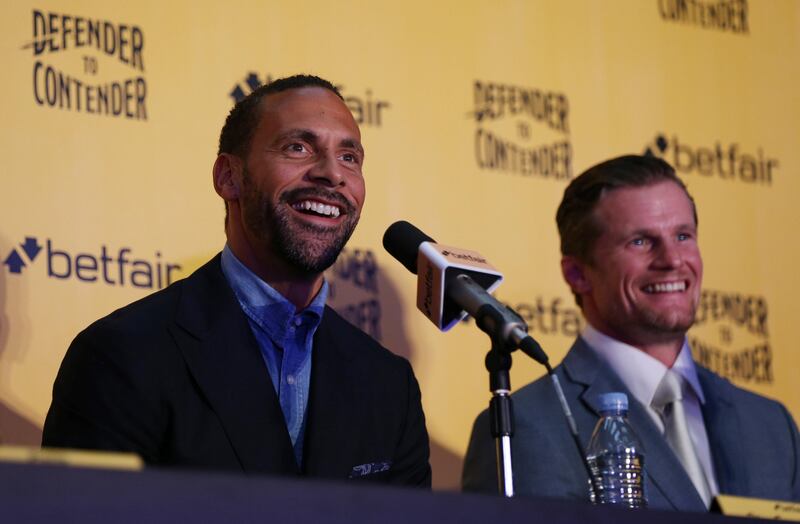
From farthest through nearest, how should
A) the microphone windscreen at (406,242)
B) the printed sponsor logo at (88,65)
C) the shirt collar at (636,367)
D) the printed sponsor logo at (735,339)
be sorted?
1. the printed sponsor logo at (735,339)
2. the shirt collar at (636,367)
3. the printed sponsor logo at (88,65)
4. the microphone windscreen at (406,242)

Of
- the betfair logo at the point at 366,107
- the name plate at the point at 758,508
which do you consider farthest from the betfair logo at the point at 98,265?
the name plate at the point at 758,508

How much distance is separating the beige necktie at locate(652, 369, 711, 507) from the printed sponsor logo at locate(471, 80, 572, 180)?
817 millimetres

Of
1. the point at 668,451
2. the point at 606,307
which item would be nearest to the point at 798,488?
the point at 668,451

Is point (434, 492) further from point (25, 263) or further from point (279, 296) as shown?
point (25, 263)

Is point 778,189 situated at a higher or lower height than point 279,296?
higher

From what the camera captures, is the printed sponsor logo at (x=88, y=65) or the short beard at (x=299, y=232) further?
the printed sponsor logo at (x=88, y=65)

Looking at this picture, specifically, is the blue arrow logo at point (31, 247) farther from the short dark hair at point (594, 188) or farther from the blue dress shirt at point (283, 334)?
the short dark hair at point (594, 188)

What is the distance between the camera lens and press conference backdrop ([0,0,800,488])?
2.95m

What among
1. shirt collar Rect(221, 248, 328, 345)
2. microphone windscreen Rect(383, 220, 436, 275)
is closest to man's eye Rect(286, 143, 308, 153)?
shirt collar Rect(221, 248, 328, 345)

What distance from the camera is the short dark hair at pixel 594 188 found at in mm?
3254

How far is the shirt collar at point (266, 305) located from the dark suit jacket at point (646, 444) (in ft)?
1.95

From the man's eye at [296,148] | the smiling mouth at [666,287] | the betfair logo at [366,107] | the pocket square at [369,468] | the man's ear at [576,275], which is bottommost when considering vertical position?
the pocket square at [369,468]

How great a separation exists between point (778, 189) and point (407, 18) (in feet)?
4.39

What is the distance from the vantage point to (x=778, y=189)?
4.11m
